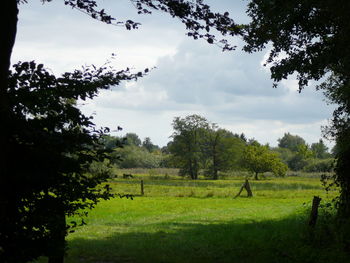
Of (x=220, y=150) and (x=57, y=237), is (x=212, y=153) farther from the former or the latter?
(x=57, y=237)

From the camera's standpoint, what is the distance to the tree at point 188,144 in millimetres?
90312

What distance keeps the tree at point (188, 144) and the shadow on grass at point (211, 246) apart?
72948 mm

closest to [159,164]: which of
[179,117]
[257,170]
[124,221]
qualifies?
[179,117]

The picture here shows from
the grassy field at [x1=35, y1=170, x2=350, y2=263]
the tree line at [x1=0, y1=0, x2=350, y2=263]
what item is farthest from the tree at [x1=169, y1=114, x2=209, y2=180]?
the tree line at [x1=0, y1=0, x2=350, y2=263]

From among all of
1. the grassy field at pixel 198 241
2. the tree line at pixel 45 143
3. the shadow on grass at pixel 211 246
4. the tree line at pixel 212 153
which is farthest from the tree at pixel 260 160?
the tree line at pixel 45 143

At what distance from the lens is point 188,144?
9194cm

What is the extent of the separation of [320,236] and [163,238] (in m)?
5.54

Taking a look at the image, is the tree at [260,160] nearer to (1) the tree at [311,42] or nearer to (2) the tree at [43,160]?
(1) the tree at [311,42]

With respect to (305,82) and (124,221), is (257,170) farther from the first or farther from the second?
(305,82)

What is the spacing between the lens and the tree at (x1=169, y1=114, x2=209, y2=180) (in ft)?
296

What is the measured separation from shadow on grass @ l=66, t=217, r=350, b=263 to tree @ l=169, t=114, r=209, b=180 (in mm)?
72948

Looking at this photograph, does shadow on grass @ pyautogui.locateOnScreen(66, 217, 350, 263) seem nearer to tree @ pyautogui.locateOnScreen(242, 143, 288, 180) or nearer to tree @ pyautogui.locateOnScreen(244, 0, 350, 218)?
tree @ pyautogui.locateOnScreen(244, 0, 350, 218)

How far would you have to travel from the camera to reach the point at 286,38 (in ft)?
41.4

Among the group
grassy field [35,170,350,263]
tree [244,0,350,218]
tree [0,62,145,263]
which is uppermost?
tree [244,0,350,218]
